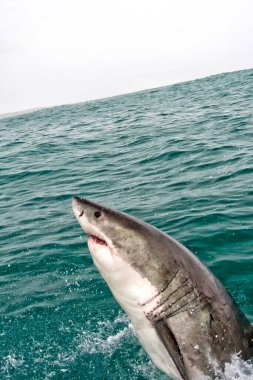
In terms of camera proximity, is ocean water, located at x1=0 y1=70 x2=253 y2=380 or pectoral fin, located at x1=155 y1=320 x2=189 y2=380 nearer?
pectoral fin, located at x1=155 y1=320 x2=189 y2=380

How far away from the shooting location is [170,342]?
15.7 ft

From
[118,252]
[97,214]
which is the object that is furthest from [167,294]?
[97,214]

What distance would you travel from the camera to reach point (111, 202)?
12.7m

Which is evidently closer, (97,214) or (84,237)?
(97,214)

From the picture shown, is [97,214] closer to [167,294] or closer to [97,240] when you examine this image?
[97,240]

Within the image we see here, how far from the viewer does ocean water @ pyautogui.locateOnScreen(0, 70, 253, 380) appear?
6500 millimetres

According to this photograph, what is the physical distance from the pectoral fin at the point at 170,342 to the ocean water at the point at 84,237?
71 cm

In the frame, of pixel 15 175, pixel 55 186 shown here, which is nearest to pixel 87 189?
pixel 55 186

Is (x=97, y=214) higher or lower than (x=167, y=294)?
higher

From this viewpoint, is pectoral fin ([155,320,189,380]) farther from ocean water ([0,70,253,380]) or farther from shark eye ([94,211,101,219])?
shark eye ([94,211,101,219])

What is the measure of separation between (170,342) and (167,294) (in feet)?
1.77

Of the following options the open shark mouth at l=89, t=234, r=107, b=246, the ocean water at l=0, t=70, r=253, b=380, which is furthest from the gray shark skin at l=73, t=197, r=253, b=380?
the ocean water at l=0, t=70, r=253, b=380

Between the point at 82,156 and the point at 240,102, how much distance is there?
50.7 feet

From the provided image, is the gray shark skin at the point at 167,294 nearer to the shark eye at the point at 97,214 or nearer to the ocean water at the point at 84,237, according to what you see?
the shark eye at the point at 97,214
